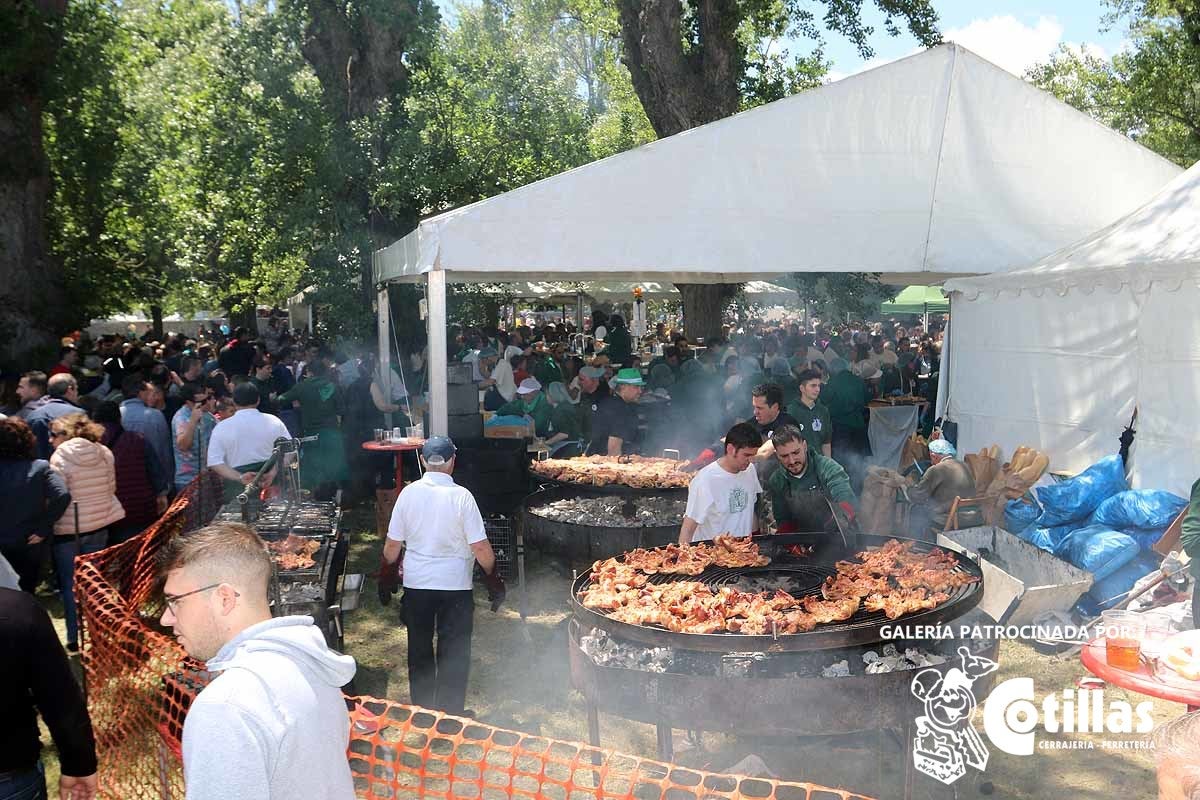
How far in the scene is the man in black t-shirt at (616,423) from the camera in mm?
10375

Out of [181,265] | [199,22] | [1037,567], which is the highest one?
[199,22]

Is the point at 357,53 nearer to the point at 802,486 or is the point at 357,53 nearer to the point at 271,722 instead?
the point at 802,486

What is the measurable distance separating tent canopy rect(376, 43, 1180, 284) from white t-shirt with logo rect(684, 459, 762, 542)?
303 cm

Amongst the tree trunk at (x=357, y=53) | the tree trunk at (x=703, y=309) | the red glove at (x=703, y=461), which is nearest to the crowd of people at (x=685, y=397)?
the tree trunk at (x=703, y=309)

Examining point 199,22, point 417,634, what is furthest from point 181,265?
point 417,634

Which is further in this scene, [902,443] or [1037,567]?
[902,443]

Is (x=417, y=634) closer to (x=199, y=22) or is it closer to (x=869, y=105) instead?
(x=869, y=105)

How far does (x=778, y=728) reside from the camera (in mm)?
4434

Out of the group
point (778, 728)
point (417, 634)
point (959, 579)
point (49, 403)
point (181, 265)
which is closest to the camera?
point (778, 728)

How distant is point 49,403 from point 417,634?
16.6 ft

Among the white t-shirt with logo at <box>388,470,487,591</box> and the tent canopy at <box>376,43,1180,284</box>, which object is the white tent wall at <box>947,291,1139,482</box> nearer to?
the tent canopy at <box>376,43,1180,284</box>

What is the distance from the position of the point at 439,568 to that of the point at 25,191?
13.8 metres

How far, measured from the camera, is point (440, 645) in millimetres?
5840

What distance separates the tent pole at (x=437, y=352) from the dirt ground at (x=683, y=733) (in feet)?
5.65
